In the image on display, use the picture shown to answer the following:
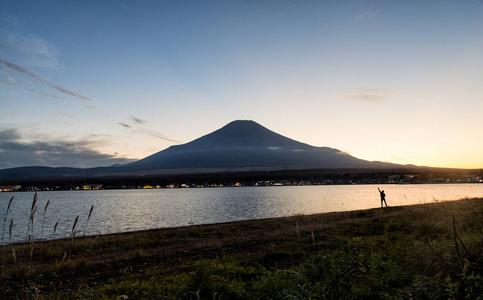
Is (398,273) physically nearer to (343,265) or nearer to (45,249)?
(343,265)

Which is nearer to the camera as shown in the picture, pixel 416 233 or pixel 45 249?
pixel 416 233

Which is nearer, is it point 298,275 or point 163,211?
point 298,275

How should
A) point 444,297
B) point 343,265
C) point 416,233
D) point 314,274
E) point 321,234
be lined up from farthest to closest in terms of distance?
point 321,234
point 416,233
point 314,274
point 343,265
point 444,297

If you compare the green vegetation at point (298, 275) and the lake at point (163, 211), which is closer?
the green vegetation at point (298, 275)

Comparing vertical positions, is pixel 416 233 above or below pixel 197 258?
above

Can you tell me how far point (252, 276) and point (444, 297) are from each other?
14.6 ft

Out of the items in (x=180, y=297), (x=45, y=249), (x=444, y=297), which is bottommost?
(x=45, y=249)

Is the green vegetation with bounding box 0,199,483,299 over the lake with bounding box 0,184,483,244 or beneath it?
over

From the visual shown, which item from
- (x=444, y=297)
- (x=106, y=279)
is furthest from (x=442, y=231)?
(x=106, y=279)

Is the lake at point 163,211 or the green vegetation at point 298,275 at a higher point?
the green vegetation at point 298,275

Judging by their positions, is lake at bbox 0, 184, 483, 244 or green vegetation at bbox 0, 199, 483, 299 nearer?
green vegetation at bbox 0, 199, 483, 299

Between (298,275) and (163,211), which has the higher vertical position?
(298,275)

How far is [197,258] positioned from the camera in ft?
37.8

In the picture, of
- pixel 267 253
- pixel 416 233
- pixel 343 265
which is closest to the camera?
pixel 343 265
